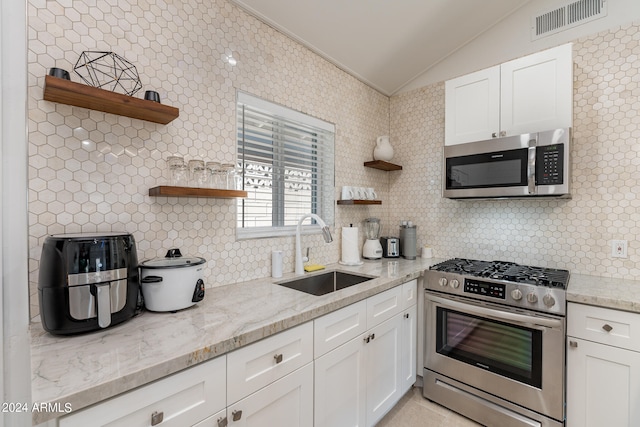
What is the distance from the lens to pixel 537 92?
6.26 ft

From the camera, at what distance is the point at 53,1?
113 cm

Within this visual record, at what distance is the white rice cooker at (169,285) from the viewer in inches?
46.6

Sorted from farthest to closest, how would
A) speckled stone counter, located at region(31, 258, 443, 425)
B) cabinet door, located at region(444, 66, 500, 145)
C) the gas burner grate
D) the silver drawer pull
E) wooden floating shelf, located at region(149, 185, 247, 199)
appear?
cabinet door, located at region(444, 66, 500, 145) → the gas burner grate → wooden floating shelf, located at region(149, 185, 247, 199) → the silver drawer pull → speckled stone counter, located at region(31, 258, 443, 425)

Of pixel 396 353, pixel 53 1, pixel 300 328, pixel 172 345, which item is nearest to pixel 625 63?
pixel 396 353

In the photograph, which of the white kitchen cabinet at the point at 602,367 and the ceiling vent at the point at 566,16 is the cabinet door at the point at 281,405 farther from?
the ceiling vent at the point at 566,16

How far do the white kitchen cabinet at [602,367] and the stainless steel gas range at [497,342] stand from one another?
56 mm

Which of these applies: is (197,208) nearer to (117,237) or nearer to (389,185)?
(117,237)

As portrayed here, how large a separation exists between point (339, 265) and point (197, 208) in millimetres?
1182

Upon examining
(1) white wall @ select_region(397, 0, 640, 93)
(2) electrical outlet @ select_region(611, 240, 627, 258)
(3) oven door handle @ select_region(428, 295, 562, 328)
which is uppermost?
(1) white wall @ select_region(397, 0, 640, 93)

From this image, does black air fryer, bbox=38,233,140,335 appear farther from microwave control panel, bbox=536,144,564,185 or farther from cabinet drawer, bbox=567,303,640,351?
microwave control panel, bbox=536,144,564,185

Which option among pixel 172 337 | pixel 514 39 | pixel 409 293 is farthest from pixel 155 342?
pixel 514 39

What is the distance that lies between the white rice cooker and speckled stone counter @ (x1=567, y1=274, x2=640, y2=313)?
1939 mm

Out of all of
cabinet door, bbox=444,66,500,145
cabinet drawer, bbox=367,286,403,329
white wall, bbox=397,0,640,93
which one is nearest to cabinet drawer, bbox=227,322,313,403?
cabinet drawer, bbox=367,286,403,329

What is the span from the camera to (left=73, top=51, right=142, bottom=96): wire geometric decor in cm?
120
